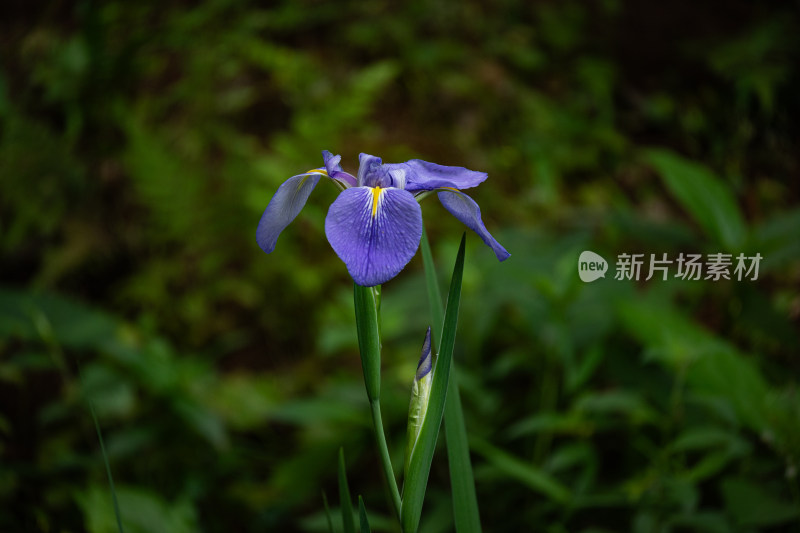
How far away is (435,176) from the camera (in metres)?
0.63

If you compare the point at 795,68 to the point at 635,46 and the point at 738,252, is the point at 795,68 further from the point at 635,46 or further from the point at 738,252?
the point at 738,252

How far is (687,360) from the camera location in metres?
1.22

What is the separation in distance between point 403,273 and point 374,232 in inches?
74.2

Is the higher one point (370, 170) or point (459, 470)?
point (370, 170)

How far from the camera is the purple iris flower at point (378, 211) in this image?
53 centimetres

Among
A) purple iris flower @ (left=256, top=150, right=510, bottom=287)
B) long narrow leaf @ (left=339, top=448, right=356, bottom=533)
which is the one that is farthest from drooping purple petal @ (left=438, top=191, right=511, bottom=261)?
long narrow leaf @ (left=339, top=448, right=356, bottom=533)

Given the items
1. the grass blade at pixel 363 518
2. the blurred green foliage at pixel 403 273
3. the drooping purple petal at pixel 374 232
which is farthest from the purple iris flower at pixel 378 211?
the blurred green foliage at pixel 403 273

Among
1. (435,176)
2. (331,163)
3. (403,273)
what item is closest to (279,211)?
(331,163)

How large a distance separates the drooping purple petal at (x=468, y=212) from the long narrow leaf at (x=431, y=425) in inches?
1.5

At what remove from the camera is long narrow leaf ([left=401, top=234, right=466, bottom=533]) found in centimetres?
60

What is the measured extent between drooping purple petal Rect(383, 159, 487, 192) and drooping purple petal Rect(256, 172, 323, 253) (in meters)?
0.11

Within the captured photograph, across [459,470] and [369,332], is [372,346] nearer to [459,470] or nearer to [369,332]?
[369,332]

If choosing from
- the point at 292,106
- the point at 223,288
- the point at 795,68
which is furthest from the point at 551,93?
the point at 223,288

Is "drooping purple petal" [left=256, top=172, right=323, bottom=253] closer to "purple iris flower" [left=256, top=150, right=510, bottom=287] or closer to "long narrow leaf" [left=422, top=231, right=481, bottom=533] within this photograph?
"purple iris flower" [left=256, top=150, right=510, bottom=287]
